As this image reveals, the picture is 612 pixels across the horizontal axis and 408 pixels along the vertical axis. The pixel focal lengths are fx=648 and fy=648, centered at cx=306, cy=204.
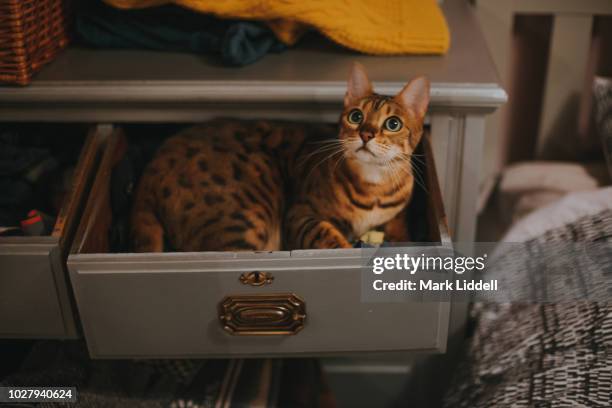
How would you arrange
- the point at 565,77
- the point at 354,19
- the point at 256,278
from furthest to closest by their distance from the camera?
the point at 565,77
the point at 354,19
the point at 256,278

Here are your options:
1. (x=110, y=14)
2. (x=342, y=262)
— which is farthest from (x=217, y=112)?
(x=342, y=262)

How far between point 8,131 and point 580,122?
1209 mm

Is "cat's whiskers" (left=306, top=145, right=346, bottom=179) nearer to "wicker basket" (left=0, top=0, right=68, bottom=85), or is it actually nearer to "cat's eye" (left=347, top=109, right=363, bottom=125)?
"cat's eye" (left=347, top=109, right=363, bottom=125)

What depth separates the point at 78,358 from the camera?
43.9 inches

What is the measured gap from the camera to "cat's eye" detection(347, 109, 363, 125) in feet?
3.12

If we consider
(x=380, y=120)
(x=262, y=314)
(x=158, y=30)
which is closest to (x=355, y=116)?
(x=380, y=120)

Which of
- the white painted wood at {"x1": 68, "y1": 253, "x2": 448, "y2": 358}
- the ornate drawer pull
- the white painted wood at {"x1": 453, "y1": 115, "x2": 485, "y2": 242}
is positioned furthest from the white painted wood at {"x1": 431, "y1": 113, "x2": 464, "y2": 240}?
the ornate drawer pull

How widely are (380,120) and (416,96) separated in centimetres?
7

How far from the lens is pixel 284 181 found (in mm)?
1132

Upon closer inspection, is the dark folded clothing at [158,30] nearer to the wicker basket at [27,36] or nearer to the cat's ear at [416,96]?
the wicker basket at [27,36]

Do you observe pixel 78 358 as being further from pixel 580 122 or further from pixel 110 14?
pixel 580 122

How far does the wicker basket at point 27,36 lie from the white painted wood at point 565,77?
1009 mm

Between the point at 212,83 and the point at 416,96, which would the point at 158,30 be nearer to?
the point at 212,83

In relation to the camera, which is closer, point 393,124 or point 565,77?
point 393,124
